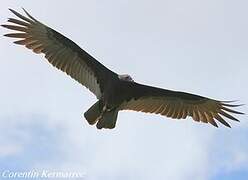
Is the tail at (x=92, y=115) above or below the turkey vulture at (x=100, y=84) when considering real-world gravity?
below

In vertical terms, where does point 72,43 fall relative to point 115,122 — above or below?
above

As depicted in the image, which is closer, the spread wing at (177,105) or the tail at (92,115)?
the tail at (92,115)

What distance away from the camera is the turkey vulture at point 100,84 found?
21875mm

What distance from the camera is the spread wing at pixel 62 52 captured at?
22141mm

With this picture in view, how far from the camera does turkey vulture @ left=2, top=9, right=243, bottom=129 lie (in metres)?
21.9

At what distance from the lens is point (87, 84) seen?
2220 centimetres

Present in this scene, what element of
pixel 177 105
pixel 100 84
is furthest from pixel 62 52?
pixel 177 105

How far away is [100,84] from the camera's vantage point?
22203 millimetres

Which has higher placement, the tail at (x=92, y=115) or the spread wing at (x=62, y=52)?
the spread wing at (x=62, y=52)

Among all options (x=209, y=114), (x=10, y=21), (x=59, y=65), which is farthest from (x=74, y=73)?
(x=209, y=114)

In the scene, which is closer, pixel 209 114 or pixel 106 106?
pixel 106 106

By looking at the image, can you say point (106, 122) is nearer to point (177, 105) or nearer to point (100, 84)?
point (100, 84)

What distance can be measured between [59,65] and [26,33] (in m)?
0.96

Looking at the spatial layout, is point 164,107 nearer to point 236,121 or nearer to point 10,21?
point 236,121
